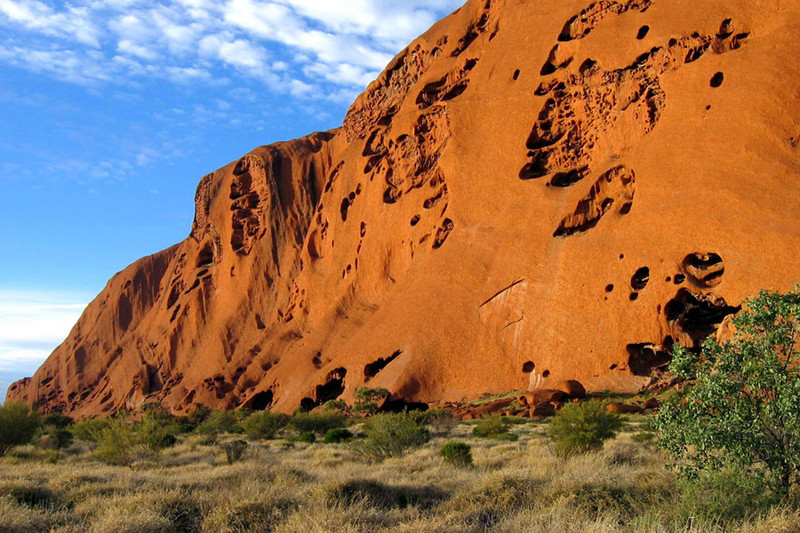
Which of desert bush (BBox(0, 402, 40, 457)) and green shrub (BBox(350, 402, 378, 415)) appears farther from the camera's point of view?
green shrub (BBox(350, 402, 378, 415))

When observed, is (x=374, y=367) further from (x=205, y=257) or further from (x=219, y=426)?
(x=205, y=257)

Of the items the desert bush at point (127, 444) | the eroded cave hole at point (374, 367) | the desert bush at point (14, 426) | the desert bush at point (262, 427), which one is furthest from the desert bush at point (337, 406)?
the desert bush at point (127, 444)

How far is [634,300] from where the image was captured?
92.8 ft

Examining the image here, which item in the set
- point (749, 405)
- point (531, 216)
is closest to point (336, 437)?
point (749, 405)

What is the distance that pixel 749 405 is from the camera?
304 inches

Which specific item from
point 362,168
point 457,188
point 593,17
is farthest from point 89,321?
point 593,17

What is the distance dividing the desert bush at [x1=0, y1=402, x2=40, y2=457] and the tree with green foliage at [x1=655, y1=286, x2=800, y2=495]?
61.3ft

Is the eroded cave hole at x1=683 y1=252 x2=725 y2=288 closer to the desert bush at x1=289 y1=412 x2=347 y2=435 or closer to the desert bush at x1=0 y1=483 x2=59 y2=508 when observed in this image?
the desert bush at x1=289 y1=412 x2=347 y2=435

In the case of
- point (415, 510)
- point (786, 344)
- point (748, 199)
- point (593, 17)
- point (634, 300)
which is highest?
point (593, 17)

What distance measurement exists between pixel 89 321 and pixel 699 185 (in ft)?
264

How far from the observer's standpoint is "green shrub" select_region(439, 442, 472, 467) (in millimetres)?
13933

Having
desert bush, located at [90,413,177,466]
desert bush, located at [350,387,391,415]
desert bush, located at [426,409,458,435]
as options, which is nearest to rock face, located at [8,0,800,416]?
desert bush, located at [350,387,391,415]

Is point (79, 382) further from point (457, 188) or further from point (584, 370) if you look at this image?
point (584, 370)

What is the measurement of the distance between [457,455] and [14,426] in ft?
46.4
